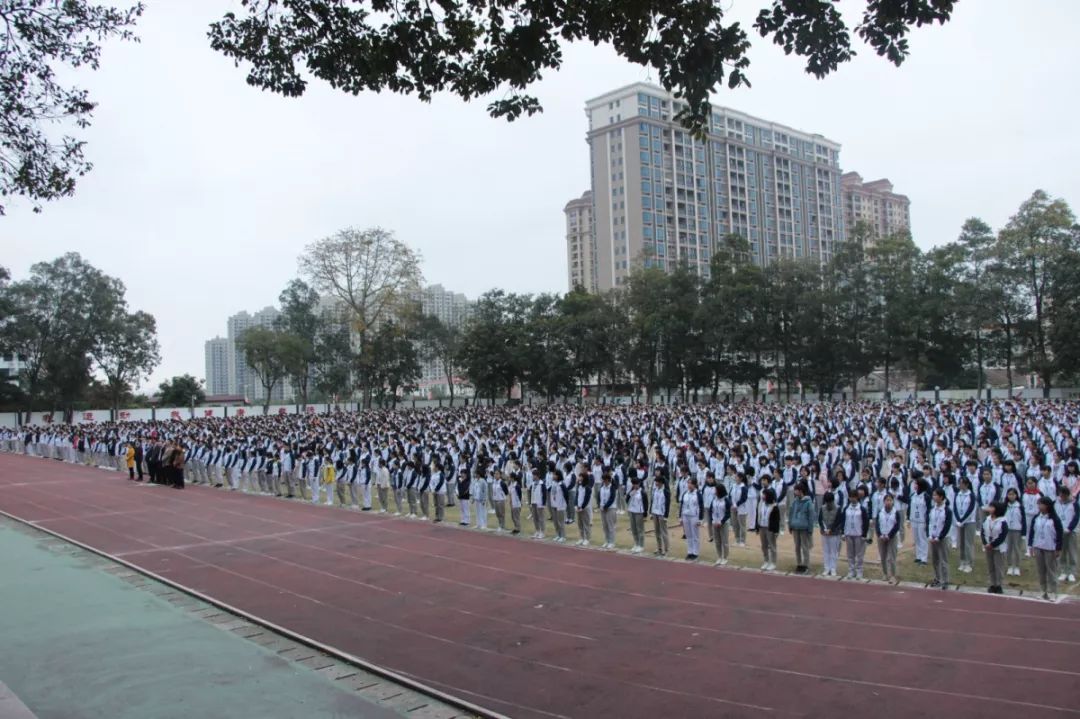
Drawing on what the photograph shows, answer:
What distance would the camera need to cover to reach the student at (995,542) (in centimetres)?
843

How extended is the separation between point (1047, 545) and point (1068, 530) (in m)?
0.78

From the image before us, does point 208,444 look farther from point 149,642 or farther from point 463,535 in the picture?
point 149,642

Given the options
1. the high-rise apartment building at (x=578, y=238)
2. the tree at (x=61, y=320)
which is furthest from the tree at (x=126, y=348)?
the high-rise apartment building at (x=578, y=238)

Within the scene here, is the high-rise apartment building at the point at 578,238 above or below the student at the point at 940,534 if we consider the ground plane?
above

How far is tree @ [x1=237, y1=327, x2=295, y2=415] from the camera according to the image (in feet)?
168

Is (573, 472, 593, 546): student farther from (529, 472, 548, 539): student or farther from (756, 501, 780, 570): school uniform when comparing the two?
(756, 501, 780, 570): school uniform

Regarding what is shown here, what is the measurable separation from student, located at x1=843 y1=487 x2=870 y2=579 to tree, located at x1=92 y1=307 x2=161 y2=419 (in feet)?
168

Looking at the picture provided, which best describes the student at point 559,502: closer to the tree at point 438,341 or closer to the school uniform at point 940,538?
the school uniform at point 940,538

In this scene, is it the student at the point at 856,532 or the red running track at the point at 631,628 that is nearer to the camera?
the red running track at the point at 631,628

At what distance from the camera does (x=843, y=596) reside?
8.77 m

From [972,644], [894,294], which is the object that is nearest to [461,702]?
[972,644]

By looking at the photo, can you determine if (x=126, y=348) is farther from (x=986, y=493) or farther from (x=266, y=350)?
(x=986, y=493)

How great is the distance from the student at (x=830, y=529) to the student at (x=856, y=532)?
3.4 inches

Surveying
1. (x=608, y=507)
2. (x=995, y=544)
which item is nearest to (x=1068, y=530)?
(x=995, y=544)
